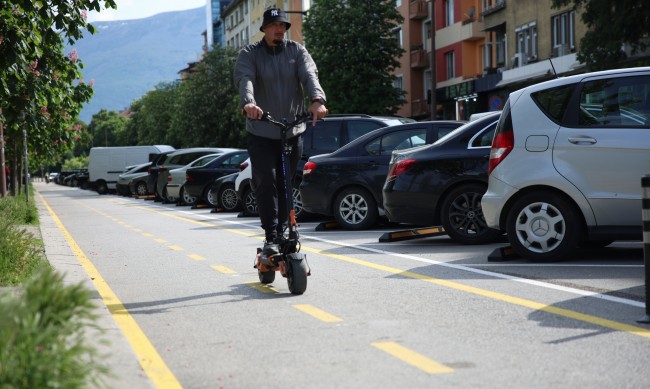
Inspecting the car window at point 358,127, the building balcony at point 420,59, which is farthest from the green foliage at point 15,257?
the building balcony at point 420,59

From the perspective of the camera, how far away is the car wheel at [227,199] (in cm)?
2592

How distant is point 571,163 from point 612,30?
20.4 meters

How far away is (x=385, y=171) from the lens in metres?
16.0

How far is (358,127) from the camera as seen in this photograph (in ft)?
61.8

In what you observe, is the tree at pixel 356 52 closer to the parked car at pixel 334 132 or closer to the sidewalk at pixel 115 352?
the parked car at pixel 334 132

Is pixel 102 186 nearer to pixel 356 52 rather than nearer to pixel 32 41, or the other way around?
pixel 356 52

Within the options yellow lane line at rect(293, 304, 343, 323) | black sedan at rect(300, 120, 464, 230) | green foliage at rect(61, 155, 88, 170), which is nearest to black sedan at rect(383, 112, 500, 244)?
black sedan at rect(300, 120, 464, 230)

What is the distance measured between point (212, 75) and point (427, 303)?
69278 millimetres

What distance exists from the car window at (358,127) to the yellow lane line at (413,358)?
12.9 meters

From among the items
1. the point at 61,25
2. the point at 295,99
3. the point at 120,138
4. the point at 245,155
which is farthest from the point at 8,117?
the point at 120,138

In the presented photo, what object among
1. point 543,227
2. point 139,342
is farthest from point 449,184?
point 139,342

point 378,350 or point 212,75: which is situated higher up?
point 212,75

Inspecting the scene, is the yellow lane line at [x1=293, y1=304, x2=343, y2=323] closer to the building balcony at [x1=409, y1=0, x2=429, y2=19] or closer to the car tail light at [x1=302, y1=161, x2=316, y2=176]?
the car tail light at [x1=302, y1=161, x2=316, y2=176]

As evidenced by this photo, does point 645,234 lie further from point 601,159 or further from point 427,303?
point 601,159
